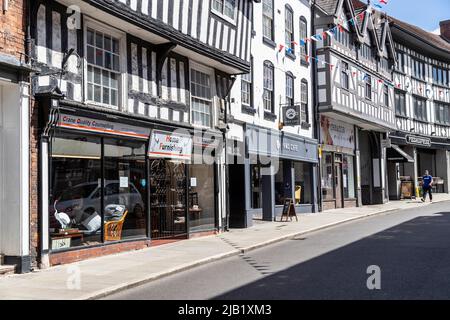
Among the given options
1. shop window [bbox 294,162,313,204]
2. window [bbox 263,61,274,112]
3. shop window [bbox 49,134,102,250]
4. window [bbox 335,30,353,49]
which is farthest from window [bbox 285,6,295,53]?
shop window [bbox 49,134,102,250]

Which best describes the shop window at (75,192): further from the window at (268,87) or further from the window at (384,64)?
the window at (384,64)

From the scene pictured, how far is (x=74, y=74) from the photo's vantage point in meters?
10.5

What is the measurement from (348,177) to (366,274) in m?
19.3

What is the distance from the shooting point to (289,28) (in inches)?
841

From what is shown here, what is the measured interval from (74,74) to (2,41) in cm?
175

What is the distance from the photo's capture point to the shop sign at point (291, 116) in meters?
19.7

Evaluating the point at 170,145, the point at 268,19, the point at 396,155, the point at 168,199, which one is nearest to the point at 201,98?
the point at 170,145

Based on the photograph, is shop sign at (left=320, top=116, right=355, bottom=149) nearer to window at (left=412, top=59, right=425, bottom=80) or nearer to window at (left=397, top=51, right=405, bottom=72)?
window at (left=397, top=51, right=405, bottom=72)

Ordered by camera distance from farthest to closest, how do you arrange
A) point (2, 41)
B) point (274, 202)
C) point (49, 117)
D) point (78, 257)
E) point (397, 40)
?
point (397, 40) → point (274, 202) → point (78, 257) → point (49, 117) → point (2, 41)

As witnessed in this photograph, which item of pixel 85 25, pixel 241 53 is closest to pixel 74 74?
pixel 85 25

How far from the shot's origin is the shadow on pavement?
727cm

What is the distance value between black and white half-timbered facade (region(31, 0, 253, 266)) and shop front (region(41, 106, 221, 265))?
27 mm

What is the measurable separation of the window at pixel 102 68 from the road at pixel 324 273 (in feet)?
14.4
